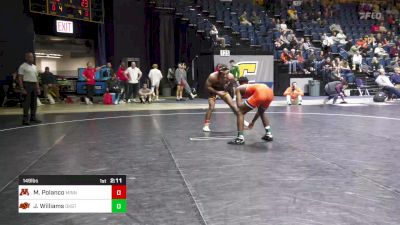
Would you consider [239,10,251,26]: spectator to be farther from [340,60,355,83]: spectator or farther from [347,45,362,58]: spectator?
[347,45,362,58]: spectator

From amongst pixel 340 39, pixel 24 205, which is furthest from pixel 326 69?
pixel 24 205

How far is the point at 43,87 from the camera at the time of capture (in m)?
17.6

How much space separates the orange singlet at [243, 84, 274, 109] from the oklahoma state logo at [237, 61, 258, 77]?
11235 millimetres

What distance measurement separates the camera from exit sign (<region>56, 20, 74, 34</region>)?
19.3 meters

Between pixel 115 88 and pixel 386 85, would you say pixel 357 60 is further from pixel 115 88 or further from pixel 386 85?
pixel 115 88

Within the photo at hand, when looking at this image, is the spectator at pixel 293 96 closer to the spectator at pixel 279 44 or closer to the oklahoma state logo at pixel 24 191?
the spectator at pixel 279 44

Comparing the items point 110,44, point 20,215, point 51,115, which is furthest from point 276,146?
Answer: point 110,44

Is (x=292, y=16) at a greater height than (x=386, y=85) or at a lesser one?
greater

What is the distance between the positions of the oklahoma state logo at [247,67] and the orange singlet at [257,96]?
36.9 ft

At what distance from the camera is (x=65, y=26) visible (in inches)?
774

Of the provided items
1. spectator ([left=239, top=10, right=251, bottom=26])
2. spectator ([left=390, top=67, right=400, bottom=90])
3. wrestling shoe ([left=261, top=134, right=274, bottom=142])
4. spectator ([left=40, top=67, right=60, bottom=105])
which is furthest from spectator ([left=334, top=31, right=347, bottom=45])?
wrestling shoe ([left=261, top=134, right=274, bottom=142])

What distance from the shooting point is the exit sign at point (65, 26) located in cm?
1927
